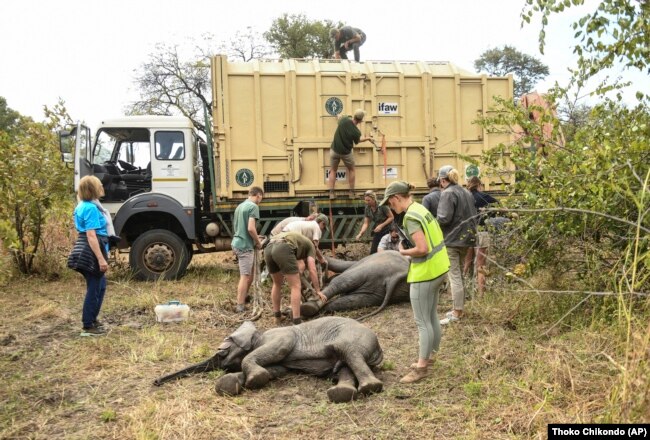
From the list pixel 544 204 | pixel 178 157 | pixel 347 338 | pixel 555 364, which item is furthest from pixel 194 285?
pixel 555 364

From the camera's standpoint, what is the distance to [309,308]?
22.0ft

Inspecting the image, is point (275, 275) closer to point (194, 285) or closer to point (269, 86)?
point (194, 285)

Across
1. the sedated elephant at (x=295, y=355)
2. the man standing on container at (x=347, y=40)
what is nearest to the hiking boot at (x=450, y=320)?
the sedated elephant at (x=295, y=355)

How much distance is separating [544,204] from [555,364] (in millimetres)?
1785

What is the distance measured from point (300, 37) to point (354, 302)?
19.1m

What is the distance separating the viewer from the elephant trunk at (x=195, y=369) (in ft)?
14.8

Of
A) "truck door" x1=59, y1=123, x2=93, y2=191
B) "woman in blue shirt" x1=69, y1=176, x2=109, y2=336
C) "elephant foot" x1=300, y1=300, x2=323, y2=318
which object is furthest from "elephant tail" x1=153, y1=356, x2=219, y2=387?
"truck door" x1=59, y1=123, x2=93, y2=191

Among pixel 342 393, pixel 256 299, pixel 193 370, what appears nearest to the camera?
pixel 342 393

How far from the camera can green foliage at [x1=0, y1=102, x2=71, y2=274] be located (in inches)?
375

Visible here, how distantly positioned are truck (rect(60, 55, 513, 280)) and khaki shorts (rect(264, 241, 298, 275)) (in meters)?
3.12

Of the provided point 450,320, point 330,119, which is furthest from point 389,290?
point 330,119

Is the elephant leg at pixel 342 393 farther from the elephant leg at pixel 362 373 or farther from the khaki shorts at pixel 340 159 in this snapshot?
the khaki shorts at pixel 340 159

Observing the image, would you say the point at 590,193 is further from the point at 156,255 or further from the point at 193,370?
the point at 156,255

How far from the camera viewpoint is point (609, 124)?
5266 mm
